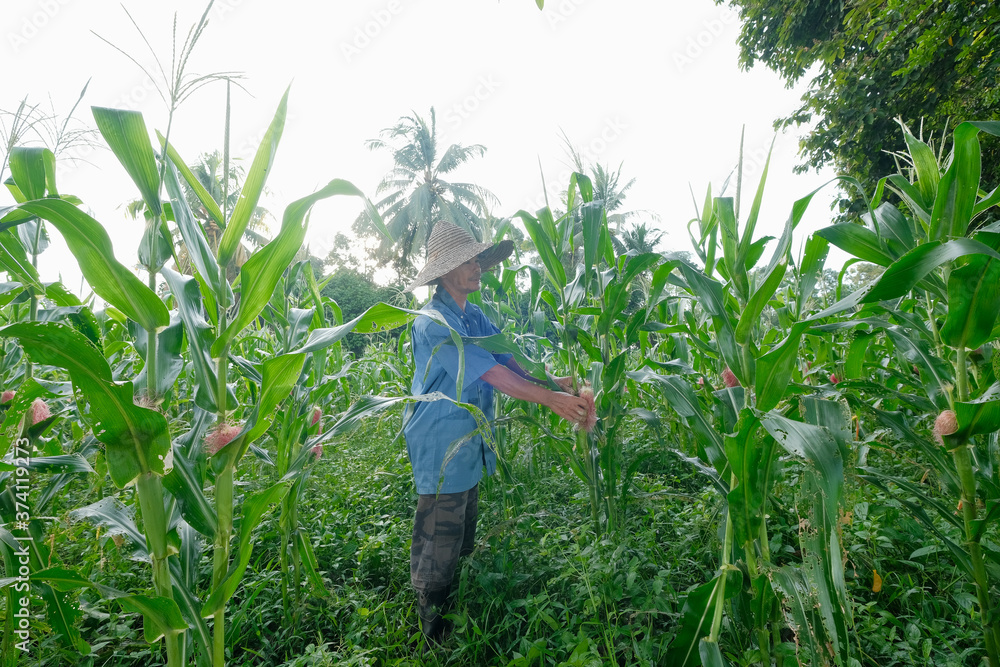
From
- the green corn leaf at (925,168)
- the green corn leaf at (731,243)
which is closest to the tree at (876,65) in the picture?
the green corn leaf at (925,168)

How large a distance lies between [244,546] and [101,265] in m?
0.73

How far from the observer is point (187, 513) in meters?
1.16

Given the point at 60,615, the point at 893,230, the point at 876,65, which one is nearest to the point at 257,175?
the point at 60,615

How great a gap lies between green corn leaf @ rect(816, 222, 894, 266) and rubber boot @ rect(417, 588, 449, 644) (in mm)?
2043

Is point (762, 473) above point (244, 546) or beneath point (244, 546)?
above

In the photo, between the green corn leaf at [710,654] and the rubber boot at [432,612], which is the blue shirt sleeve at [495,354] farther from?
the green corn leaf at [710,654]

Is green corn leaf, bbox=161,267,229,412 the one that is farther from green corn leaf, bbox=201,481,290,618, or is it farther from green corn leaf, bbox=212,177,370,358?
green corn leaf, bbox=201,481,290,618

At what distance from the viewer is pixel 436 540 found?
212 cm

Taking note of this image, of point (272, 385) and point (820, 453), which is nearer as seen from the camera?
point (820, 453)

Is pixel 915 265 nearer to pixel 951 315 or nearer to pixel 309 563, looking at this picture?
pixel 951 315

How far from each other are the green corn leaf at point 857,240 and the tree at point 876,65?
138 inches

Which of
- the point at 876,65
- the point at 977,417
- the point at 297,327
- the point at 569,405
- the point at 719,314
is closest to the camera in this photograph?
the point at 977,417

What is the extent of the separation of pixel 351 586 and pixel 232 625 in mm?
735

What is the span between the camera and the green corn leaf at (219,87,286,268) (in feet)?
3.71
